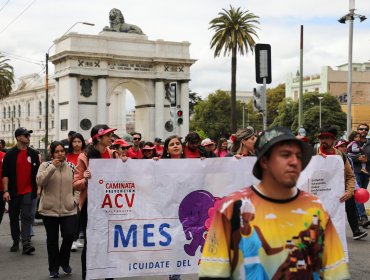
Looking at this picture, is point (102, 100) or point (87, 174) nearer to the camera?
point (87, 174)

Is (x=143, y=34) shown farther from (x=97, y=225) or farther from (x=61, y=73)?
(x=97, y=225)

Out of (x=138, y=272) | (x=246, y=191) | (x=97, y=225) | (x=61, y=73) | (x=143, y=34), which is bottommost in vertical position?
(x=138, y=272)

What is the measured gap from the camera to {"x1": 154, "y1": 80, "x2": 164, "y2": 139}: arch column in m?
54.9

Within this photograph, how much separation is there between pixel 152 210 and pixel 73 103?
45.7 meters

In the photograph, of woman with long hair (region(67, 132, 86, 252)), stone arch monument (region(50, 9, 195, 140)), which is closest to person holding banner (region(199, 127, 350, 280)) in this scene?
woman with long hair (region(67, 132, 86, 252))

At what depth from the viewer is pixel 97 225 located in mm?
6652

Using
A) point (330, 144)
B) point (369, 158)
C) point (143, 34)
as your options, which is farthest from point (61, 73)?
point (330, 144)

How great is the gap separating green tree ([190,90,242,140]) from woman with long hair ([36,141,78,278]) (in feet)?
302

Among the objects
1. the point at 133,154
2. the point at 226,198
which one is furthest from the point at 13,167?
the point at 226,198

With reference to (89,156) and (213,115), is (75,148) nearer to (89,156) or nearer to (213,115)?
(89,156)

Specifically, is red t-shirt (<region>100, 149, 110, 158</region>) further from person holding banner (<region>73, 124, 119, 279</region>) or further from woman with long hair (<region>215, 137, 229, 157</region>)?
woman with long hair (<region>215, 137, 229, 157</region>)

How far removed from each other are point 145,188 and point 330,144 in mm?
3196

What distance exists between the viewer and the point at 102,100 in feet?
173

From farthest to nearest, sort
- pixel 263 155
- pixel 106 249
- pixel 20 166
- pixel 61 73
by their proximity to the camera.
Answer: pixel 61 73 → pixel 20 166 → pixel 106 249 → pixel 263 155
